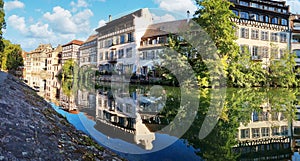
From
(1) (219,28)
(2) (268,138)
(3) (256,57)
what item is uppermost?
(1) (219,28)

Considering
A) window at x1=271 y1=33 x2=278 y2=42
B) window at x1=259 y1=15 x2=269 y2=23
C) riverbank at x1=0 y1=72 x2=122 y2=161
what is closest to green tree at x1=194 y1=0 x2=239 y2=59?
window at x1=259 y1=15 x2=269 y2=23

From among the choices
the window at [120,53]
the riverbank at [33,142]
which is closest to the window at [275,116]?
the riverbank at [33,142]

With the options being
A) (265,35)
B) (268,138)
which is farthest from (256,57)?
(268,138)

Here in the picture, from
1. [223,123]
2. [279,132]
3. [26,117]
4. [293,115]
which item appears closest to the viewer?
[26,117]

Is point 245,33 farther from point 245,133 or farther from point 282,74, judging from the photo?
point 245,133

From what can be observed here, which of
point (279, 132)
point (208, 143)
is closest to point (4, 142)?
point (208, 143)

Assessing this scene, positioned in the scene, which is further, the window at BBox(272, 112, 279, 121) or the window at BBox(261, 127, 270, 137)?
the window at BBox(272, 112, 279, 121)

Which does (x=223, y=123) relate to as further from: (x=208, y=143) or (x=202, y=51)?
(x=202, y=51)

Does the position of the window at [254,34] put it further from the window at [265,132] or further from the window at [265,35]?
the window at [265,132]

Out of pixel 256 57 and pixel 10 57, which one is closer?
pixel 256 57

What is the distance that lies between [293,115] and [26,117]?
9.36 m

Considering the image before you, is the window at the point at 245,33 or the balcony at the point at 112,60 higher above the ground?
the window at the point at 245,33

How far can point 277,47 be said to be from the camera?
31.7 metres

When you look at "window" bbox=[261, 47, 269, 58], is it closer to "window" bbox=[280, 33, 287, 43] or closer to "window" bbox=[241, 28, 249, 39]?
"window" bbox=[280, 33, 287, 43]
